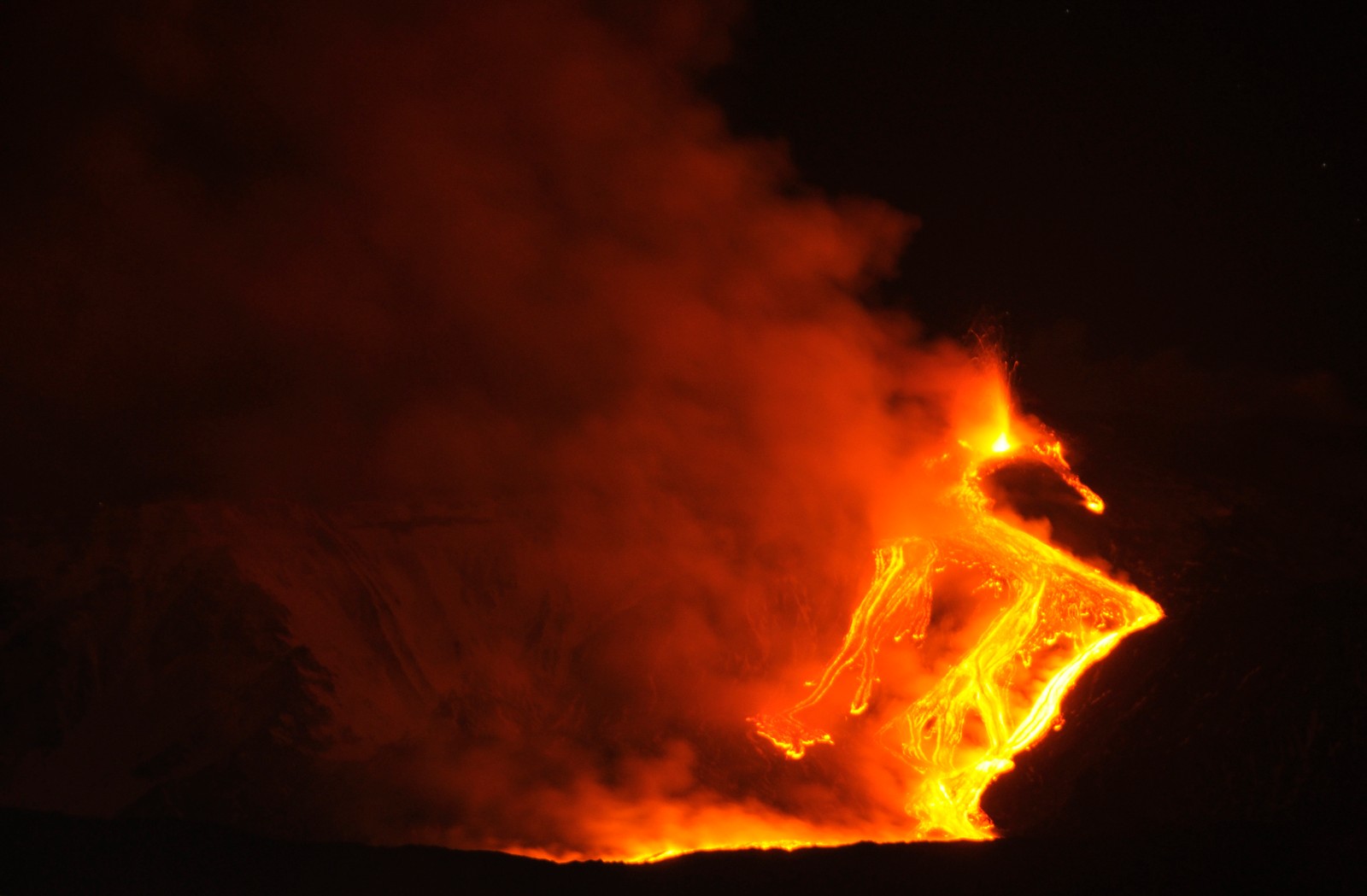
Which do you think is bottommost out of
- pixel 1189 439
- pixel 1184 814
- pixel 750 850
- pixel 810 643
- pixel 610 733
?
pixel 750 850

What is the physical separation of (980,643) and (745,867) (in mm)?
10437

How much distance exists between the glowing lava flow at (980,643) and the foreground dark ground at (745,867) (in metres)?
2.46

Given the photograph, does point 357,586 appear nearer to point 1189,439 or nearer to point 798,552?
point 798,552

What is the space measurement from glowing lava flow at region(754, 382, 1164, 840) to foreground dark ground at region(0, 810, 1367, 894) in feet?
8.08

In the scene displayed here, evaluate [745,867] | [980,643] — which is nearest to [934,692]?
[980,643]

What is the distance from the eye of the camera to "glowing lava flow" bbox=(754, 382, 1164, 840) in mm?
29547

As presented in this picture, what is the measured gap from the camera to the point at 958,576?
3300 centimetres

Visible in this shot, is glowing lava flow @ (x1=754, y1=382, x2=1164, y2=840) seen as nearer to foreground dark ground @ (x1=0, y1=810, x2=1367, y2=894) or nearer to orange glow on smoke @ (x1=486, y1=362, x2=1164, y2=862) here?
orange glow on smoke @ (x1=486, y1=362, x2=1164, y2=862)

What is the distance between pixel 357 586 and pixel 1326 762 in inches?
1609

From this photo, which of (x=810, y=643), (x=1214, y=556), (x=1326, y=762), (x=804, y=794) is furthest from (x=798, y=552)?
(x=1326, y=762)

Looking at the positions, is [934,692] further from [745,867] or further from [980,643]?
[745,867]

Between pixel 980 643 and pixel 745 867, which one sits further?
pixel 980 643

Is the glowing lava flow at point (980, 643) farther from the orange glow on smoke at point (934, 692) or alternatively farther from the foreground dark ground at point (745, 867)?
the foreground dark ground at point (745, 867)

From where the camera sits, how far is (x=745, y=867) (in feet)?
83.0
